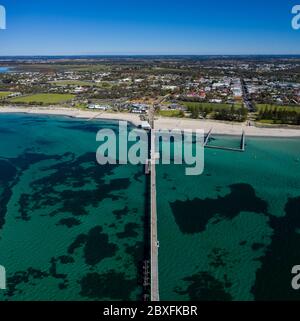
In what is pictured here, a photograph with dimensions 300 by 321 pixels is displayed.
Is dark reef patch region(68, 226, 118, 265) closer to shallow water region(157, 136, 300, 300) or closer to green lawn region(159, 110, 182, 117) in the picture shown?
shallow water region(157, 136, 300, 300)

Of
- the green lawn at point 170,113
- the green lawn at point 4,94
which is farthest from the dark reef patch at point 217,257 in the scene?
the green lawn at point 4,94

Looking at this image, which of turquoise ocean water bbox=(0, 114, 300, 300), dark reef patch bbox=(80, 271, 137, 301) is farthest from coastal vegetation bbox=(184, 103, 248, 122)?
dark reef patch bbox=(80, 271, 137, 301)

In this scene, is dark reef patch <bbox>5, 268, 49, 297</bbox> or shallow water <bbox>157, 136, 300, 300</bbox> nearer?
dark reef patch <bbox>5, 268, 49, 297</bbox>

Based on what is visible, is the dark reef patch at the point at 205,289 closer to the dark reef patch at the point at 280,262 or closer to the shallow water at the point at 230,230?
the shallow water at the point at 230,230

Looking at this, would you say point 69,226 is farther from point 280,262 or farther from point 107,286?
point 280,262

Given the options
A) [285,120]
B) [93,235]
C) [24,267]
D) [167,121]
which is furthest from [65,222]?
[285,120]

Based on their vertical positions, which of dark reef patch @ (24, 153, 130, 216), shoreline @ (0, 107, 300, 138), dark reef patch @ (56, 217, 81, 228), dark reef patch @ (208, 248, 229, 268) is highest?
shoreline @ (0, 107, 300, 138)

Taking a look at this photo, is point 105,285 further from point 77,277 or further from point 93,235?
point 93,235

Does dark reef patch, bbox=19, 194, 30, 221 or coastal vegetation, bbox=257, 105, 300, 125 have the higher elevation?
coastal vegetation, bbox=257, 105, 300, 125
